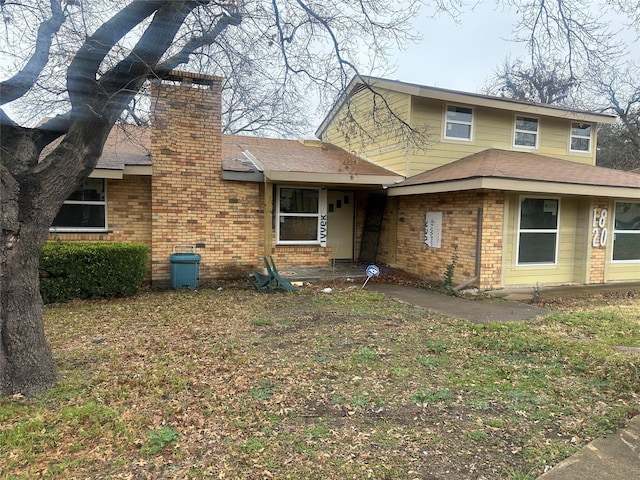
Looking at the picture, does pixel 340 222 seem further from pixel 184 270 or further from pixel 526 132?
pixel 526 132

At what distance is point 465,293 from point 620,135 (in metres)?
22.8

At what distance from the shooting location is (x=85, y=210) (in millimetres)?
9281

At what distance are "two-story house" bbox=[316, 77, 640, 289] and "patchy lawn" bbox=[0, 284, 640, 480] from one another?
10.2 ft

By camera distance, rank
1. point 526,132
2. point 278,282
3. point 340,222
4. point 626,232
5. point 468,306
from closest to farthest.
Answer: point 468,306 < point 278,282 < point 626,232 < point 526,132 < point 340,222

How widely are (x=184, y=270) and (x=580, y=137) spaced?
12.1m

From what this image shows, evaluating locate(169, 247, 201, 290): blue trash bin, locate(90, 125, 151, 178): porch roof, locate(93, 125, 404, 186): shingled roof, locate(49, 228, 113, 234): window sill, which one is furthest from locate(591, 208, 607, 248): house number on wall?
locate(49, 228, 113, 234): window sill

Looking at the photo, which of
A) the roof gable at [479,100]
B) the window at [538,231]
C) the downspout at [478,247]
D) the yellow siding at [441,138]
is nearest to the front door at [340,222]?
the yellow siding at [441,138]

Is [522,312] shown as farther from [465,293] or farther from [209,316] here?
[209,316]

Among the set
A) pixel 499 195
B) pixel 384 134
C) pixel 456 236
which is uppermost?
pixel 384 134

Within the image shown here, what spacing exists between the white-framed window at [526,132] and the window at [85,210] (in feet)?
35.8

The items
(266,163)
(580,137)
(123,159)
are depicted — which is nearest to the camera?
(123,159)

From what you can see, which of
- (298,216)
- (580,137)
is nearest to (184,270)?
(298,216)

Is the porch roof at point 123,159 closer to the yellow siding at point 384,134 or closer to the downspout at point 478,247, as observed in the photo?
the yellow siding at point 384,134

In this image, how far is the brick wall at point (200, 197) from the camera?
9.43m
